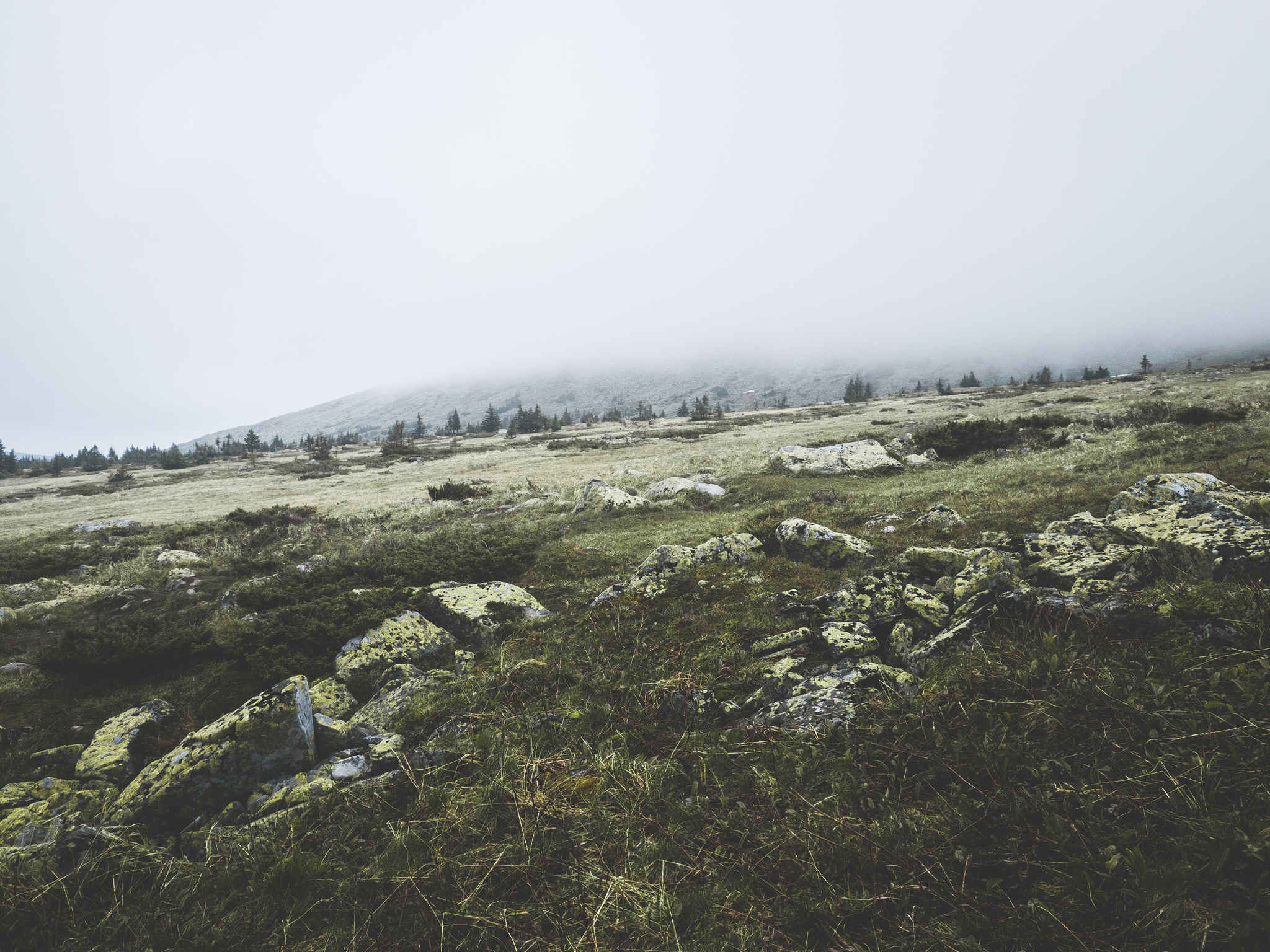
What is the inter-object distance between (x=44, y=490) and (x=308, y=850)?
267 feet

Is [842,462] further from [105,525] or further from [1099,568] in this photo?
[105,525]

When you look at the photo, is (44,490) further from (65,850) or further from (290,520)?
(65,850)

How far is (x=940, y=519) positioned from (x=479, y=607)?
34.8ft

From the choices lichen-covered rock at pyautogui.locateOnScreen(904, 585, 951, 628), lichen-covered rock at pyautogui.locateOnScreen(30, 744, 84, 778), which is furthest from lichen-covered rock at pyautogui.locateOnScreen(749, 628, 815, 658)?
lichen-covered rock at pyautogui.locateOnScreen(30, 744, 84, 778)

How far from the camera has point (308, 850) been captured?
3.74m

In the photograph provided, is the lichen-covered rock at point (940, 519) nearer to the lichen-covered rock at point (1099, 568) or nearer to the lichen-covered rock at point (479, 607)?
the lichen-covered rock at point (1099, 568)

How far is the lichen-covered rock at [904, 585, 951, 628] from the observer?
230 inches

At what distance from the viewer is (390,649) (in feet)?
25.5

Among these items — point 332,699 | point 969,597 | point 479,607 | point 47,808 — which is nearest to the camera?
point 47,808

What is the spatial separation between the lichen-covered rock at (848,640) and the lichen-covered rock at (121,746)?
26.8ft

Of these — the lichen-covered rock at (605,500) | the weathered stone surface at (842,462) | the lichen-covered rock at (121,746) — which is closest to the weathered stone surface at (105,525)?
the lichen-covered rock at (605,500)

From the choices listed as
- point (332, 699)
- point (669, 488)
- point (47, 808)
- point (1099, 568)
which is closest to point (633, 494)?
point (669, 488)

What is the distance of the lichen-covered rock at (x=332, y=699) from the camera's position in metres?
6.41

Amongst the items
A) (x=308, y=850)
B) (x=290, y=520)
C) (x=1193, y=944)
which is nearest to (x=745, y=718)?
(x=1193, y=944)
